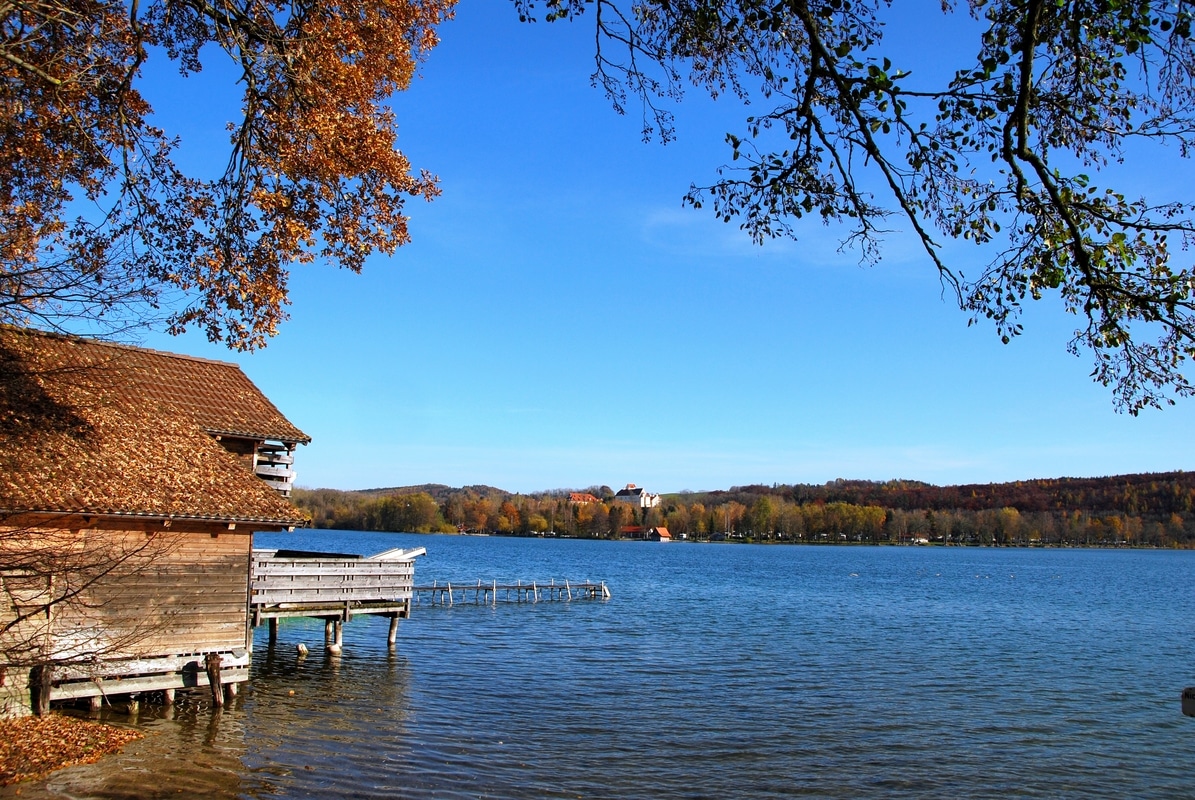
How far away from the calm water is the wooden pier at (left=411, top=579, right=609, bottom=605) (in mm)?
6948

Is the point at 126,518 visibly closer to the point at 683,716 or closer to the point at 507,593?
the point at 683,716

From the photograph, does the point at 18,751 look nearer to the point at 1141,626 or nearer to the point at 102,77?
the point at 102,77

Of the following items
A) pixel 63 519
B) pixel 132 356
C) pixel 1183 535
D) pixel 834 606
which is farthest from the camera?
pixel 1183 535

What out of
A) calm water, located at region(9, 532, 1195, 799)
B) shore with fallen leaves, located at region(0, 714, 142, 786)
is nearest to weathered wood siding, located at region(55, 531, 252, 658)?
shore with fallen leaves, located at region(0, 714, 142, 786)

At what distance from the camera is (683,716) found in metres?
20.0

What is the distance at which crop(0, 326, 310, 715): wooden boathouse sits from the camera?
13648 mm

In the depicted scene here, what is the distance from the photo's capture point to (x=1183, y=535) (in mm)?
193500

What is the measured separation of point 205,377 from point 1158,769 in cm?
2170

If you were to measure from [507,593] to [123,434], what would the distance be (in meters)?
40.6

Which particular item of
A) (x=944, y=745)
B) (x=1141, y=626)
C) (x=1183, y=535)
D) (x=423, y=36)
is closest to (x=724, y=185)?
(x=423, y=36)

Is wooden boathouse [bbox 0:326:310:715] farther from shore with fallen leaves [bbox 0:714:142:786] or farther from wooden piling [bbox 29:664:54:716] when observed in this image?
shore with fallen leaves [bbox 0:714:142:786]

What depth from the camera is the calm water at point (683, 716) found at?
571 inches

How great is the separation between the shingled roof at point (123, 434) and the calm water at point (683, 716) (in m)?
4.06

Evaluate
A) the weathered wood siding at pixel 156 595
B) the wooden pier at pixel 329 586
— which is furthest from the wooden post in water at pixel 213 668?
the wooden pier at pixel 329 586
